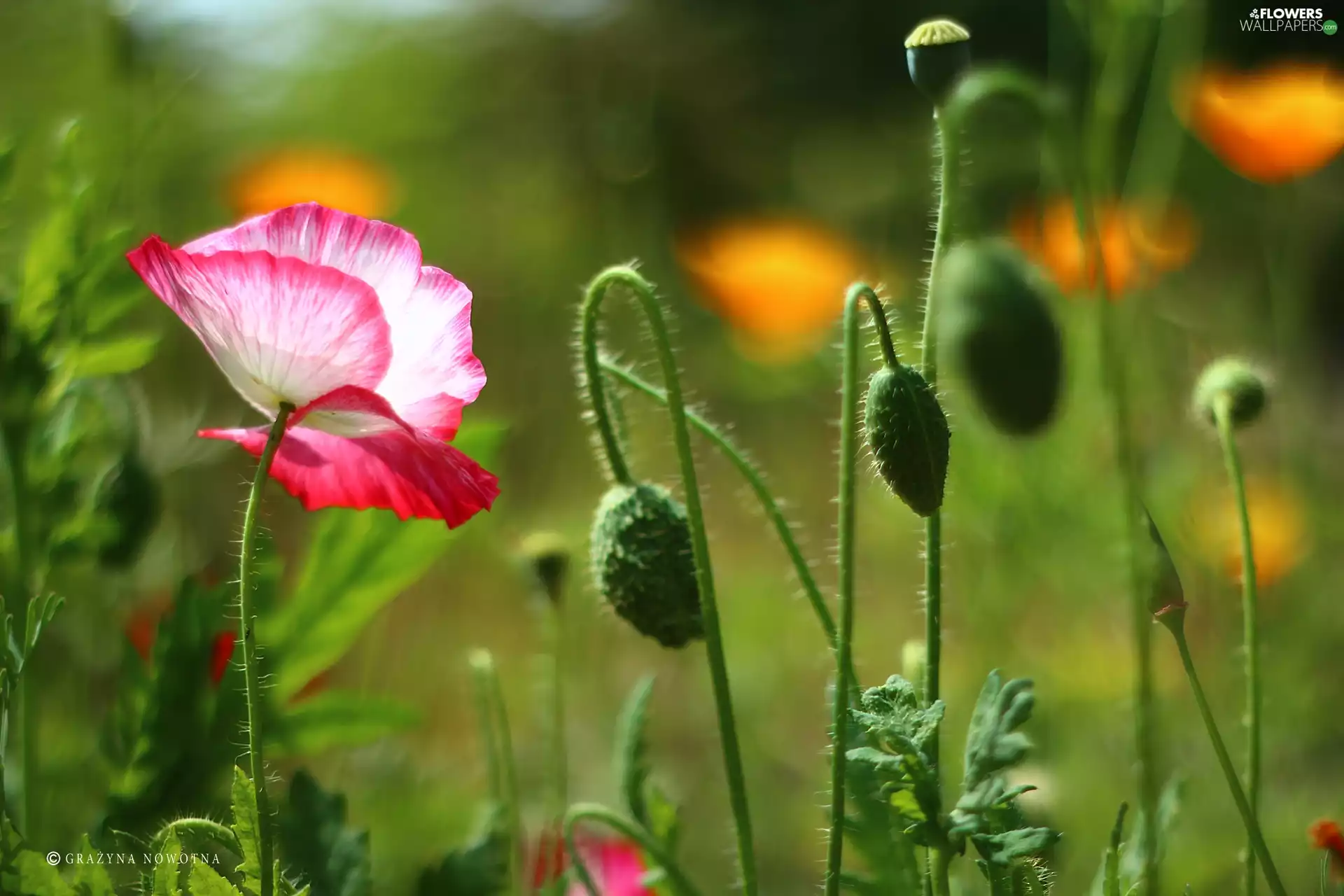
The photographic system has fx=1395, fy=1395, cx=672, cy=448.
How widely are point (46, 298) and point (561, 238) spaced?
2.82m

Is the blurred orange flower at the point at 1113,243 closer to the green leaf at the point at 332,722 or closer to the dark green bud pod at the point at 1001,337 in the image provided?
the dark green bud pod at the point at 1001,337

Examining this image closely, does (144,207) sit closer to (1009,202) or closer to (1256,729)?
(1256,729)

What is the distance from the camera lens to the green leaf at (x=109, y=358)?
913 mm

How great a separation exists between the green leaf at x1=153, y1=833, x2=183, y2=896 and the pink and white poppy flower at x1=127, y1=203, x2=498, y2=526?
0.18 meters

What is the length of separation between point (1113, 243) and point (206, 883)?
4.35 ft

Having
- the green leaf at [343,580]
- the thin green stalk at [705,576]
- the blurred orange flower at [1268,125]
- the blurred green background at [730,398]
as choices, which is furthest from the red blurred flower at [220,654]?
the blurred orange flower at [1268,125]

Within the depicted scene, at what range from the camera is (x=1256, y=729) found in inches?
28.0

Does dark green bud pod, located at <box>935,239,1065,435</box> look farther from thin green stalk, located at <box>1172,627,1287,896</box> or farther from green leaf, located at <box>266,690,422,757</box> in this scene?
green leaf, located at <box>266,690,422,757</box>

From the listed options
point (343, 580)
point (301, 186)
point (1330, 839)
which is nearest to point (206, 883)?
point (343, 580)

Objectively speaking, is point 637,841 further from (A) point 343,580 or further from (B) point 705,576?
(A) point 343,580

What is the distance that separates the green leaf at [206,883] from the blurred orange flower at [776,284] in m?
1.47

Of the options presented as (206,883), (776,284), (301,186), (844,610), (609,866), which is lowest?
(609,866)

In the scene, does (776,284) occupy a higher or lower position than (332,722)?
higher

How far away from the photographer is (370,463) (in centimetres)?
69
